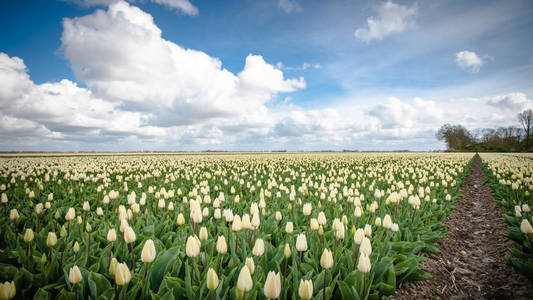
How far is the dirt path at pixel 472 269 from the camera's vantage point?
10.9 ft

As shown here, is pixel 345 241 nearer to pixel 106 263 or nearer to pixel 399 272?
pixel 399 272

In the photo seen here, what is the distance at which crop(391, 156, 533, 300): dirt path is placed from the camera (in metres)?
3.31

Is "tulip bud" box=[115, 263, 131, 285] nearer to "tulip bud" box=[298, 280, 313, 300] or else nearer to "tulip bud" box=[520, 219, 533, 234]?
"tulip bud" box=[298, 280, 313, 300]

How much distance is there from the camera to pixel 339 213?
548cm

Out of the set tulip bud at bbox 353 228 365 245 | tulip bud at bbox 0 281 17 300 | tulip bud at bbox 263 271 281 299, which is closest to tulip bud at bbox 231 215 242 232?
tulip bud at bbox 263 271 281 299

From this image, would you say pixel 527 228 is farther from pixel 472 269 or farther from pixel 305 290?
pixel 305 290

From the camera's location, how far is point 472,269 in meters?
4.18

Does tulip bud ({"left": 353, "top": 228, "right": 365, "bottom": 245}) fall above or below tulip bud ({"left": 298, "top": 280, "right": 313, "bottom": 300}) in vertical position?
above

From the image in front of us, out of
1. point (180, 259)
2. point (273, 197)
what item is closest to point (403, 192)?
point (273, 197)

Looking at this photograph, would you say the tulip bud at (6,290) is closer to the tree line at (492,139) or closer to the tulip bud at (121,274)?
the tulip bud at (121,274)

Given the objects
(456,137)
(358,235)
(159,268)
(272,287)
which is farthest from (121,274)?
(456,137)

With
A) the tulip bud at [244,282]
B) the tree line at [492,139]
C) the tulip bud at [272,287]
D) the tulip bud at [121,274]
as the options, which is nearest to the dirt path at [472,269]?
the tulip bud at [272,287]

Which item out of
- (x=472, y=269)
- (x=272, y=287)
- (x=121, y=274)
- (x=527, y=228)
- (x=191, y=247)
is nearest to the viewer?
(x=272, y=287)

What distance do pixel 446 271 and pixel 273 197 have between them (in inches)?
182
